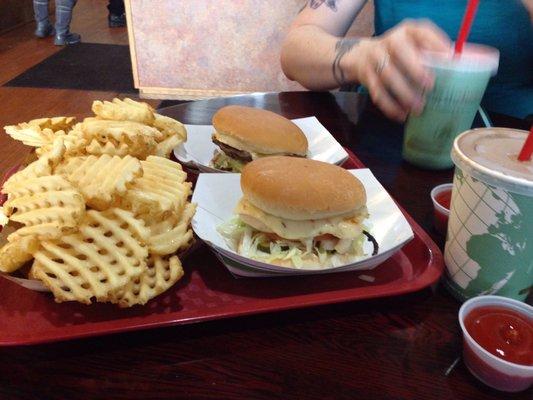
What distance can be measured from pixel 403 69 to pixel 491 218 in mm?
432

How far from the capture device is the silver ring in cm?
106

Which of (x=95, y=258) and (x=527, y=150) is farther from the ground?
(x=527, y=150)

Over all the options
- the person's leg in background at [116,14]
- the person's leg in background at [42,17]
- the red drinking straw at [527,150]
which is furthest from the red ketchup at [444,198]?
the person's leg in background at [116,14]

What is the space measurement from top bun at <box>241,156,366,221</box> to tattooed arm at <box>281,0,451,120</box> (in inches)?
9.9

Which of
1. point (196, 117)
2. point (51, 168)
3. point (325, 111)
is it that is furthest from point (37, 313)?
point (325, 111)

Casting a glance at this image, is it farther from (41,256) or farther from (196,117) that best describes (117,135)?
(196,117)

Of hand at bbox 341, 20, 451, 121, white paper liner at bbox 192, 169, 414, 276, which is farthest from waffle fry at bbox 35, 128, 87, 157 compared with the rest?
hand at bbox 341, 20, 451, 121

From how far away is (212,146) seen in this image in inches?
55.9

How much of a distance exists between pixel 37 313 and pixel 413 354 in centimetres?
63

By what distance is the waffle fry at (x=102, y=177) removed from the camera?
71cm

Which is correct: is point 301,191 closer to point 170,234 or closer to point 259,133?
point 170,234

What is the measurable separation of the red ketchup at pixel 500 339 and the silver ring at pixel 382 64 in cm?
61

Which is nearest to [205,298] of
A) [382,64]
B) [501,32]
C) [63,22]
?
[382,64]

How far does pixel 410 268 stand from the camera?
0.91 meters
